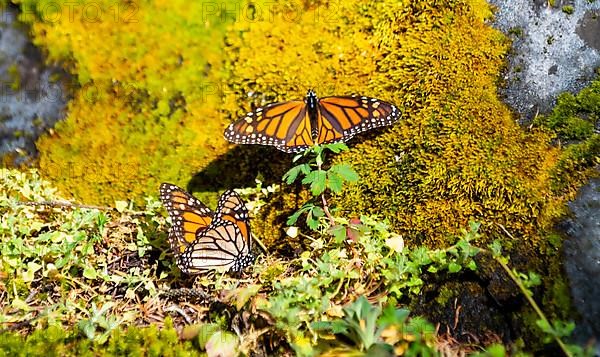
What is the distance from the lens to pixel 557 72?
3283mm

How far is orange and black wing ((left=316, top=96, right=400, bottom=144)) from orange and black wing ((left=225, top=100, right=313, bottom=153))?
0.10 meters

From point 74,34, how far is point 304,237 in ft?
7.25

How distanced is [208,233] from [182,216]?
0.20m

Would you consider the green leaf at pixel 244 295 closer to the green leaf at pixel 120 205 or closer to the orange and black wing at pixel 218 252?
the orange and black wing at pixel 218 252

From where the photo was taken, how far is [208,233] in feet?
10.6

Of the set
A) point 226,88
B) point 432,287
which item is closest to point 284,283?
point 432,287

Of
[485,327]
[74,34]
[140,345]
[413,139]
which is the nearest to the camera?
[485,327]

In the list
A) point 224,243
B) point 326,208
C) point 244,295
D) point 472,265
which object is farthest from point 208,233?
point 472,265

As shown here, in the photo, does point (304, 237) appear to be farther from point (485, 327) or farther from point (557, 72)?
point (557, 72)

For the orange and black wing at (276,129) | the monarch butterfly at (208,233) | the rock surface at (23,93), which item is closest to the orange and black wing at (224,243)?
the monarch butterfly at (208,233)

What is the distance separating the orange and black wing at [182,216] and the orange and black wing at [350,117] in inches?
33.1

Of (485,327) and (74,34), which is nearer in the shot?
(485,327)

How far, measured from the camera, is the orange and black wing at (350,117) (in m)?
3.29

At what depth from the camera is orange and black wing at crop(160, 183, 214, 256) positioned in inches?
128
